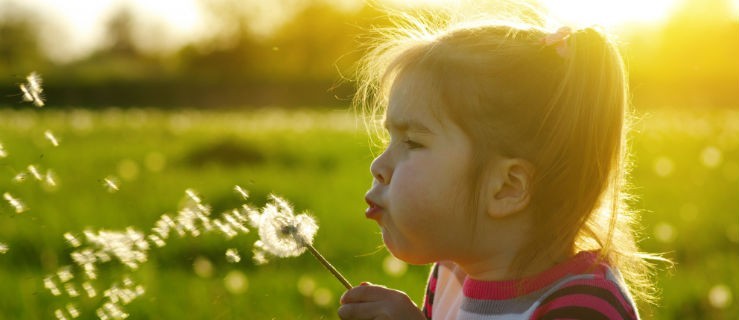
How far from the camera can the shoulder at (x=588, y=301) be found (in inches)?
81.7

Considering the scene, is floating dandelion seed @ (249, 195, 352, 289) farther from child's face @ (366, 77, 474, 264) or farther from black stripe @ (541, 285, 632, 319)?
black stripe @ (541, 285, 632, 319)

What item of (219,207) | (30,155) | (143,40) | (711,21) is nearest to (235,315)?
(219,207)

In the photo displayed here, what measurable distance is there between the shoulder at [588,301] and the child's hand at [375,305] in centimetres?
33

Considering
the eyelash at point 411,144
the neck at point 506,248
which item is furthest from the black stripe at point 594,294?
the eyelash at point 411,144

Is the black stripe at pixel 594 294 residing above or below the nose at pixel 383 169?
below

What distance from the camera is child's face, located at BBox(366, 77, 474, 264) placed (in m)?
2.20

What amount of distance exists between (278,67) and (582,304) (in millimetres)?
45698

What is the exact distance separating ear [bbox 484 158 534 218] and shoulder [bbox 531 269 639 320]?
217 mm

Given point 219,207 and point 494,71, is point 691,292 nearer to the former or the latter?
point 494,71


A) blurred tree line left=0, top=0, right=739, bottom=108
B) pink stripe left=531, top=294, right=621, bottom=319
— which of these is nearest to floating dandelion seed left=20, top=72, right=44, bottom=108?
pink stripe left=531, top=294, right=621, bottom=319

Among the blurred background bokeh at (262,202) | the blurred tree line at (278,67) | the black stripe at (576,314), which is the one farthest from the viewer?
the blurred tree line at (278,67)

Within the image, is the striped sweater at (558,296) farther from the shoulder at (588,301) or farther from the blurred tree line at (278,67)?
the blurred tree line at (278,67)

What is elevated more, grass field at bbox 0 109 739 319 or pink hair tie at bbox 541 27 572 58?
pink hair tie at bbox 541 27 572 58

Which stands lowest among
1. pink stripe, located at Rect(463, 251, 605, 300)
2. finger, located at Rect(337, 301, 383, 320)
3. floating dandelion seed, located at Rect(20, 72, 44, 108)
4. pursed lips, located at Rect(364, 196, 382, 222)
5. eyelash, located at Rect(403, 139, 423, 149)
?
finger, located at Rect(337, 301, 383, 320)
